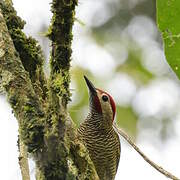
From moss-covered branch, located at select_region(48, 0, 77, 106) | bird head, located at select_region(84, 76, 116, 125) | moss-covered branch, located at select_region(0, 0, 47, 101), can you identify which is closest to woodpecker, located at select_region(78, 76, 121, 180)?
bird head, located at select_region(84, 76, 116, 125)

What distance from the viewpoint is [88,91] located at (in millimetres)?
4770

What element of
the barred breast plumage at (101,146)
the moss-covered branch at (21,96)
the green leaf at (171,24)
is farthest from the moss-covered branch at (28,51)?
the barred breast plumage at (101,146)

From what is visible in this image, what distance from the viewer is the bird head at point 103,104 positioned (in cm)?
449

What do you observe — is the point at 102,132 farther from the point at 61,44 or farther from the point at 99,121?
the point at 61,44

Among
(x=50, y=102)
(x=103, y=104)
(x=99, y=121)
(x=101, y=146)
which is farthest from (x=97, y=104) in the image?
(x=50, y=102)

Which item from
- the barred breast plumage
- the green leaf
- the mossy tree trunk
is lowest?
the barred breast plumage

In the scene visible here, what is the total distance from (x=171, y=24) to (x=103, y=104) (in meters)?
2.72

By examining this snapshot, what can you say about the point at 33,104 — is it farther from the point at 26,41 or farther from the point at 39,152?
the point at 26,41

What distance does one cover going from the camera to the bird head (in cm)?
449

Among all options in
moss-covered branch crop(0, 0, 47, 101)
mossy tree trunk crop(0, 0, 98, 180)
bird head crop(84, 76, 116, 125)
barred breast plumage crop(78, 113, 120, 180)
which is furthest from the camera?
bird head crop(84, 76, 116, 125)

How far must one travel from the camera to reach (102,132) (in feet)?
14.9

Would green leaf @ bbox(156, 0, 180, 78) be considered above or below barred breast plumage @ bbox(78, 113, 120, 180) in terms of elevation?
above

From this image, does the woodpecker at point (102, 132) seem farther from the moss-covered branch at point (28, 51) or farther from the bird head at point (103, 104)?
the moss-covered branch at point (28, 51)

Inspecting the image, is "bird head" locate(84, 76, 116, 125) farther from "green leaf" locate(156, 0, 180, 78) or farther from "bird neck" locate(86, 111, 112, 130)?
"green leaf" locate(156, 0, 180, 78)
